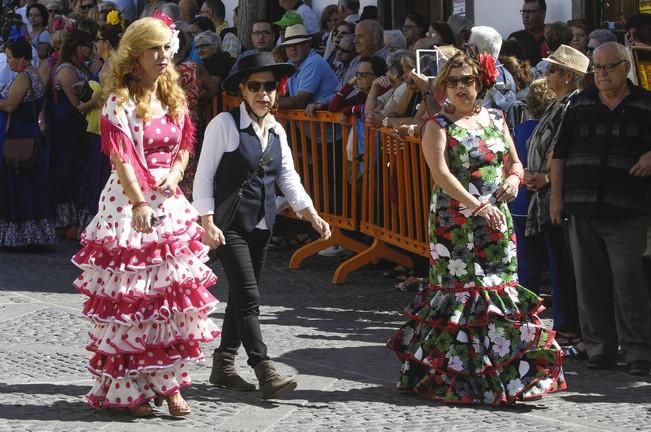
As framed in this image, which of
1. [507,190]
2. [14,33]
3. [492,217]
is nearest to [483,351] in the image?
[492,217]

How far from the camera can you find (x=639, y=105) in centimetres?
866

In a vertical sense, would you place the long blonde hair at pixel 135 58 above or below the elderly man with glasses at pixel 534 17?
below

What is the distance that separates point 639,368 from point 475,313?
4.19ft

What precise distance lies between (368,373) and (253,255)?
3.63ft

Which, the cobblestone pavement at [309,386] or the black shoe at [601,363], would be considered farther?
the black shoe at [601,363]

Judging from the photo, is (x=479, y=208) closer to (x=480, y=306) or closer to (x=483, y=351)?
(x=480, y=306)

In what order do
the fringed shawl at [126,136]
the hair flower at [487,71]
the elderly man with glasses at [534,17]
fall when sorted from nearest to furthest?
the fringed shawl at [126,136] < the hair flower at [487,71] < the elderly man with glasses at [534,17]

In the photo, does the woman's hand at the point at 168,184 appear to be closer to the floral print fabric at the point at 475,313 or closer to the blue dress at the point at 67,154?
the floral print fabric at the point at 475,313

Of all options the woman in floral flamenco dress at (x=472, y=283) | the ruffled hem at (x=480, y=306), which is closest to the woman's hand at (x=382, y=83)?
the woman in floral flamenco dress at (x=472, y=283)

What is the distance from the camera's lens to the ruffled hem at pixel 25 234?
14.1m

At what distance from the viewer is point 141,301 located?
7.39 metres

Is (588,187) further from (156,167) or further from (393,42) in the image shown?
(393,42)

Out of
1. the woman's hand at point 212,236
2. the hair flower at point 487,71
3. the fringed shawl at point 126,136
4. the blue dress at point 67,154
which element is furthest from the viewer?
the blue dress at point 67,154

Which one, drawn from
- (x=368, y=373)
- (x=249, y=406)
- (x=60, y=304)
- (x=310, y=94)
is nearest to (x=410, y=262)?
(x=310, y=94)
